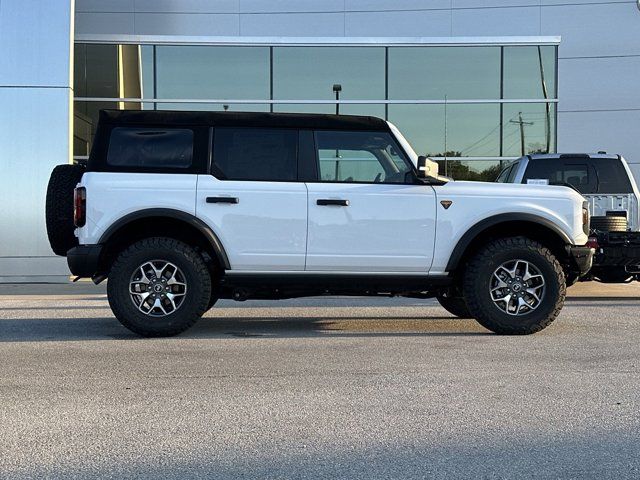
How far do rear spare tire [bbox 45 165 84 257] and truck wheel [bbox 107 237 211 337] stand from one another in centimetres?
67

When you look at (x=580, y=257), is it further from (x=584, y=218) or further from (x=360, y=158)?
(x=360, y=158)

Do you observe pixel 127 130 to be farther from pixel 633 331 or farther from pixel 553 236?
pixel 633 331

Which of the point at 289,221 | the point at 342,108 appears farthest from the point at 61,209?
the point at 342,108

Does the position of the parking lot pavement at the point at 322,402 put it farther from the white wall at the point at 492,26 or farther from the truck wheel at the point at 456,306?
the white wall at the point at 492,26

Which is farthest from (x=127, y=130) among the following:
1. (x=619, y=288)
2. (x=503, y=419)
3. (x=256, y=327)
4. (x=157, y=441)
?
(x=619, y=288)

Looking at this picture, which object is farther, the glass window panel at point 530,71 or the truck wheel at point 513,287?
the glass window panel at point 530,71

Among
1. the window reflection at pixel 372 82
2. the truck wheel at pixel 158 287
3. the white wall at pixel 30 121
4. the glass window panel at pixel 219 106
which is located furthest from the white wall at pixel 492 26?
the truck wheel at pixel 158 287

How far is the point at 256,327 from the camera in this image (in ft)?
26.5

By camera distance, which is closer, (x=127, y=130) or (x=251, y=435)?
(x=251, y=435)

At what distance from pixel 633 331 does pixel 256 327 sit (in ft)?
12.3

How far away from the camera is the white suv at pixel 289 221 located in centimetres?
704

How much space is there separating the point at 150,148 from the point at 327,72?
10.6 meters

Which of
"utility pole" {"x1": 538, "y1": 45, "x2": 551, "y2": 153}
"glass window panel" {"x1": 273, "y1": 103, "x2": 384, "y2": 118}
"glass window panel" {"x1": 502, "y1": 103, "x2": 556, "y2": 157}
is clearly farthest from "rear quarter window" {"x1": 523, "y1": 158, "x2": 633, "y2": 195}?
"glass window panel" {"x1": 273, "y1": 103, "x2": 384, "y2": 118}

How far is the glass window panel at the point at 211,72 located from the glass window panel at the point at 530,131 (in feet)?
17.5
